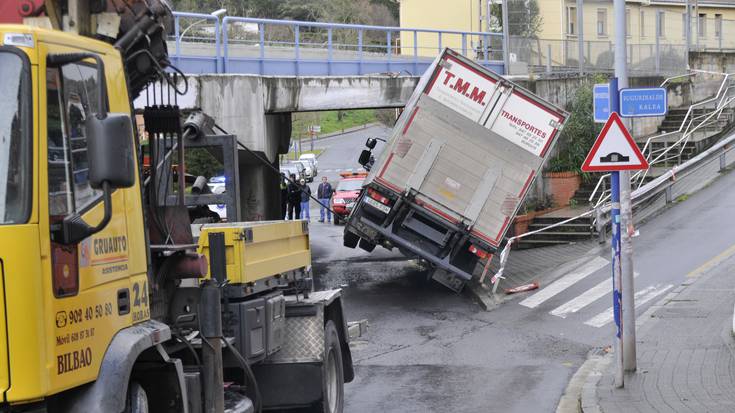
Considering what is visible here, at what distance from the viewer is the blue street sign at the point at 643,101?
1180 centimetres

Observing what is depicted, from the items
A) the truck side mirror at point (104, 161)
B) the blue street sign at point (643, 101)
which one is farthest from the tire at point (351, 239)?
the truck side mirror at point (104, 161)

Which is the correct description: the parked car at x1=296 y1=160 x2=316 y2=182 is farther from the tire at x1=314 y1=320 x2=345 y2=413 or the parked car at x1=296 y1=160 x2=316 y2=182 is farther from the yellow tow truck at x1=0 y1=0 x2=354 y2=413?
the yellow tow truck at x1=0 y1=0 x2=354 y2=413

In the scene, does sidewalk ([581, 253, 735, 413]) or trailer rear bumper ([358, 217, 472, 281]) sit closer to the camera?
sidewalk ([581, 253, 735, 413])

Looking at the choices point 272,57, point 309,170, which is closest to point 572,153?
point 272,57

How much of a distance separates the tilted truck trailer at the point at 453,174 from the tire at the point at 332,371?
7.57m

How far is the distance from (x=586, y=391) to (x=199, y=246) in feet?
16.7

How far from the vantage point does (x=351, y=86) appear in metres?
23.2

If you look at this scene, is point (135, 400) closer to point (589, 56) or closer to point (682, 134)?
point (682, 134)

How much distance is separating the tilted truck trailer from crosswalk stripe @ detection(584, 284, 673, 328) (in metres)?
2.14

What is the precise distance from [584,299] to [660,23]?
70.8 ft

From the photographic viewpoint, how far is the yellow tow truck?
5258 mm

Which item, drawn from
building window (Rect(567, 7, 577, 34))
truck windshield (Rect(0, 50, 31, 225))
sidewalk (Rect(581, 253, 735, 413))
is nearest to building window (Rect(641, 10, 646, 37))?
building window (Rect(567, 7, 577, 34))

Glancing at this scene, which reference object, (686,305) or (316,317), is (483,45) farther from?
(316,317)

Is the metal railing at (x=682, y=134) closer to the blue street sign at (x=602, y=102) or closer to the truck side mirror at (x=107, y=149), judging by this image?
the blue street sign at (x=602, y=102)
